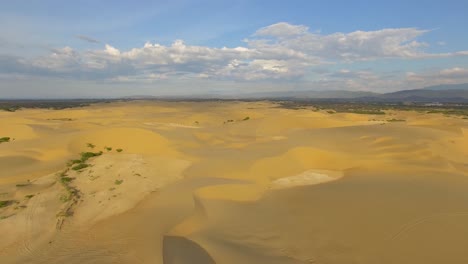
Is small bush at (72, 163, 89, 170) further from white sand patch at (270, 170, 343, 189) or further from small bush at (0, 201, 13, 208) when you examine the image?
white sand patch at (270, 170, 343, 189)

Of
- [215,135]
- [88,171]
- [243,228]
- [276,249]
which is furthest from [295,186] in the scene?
[215,135]

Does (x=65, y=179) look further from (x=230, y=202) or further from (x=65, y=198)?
(x=230, y=202)

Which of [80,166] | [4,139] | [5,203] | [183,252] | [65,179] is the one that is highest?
[4,139]

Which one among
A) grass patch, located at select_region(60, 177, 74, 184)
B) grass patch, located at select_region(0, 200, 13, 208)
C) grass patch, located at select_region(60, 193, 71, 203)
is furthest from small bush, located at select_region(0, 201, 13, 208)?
grass patch, located at select_region(60, 177, 74, 184)

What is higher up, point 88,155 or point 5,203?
point 88,155

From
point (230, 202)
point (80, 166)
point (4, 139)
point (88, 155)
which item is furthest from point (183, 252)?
point (4, 139)

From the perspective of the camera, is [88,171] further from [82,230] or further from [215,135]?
[215,135]

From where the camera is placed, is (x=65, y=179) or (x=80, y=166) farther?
(x=80, y=166)
